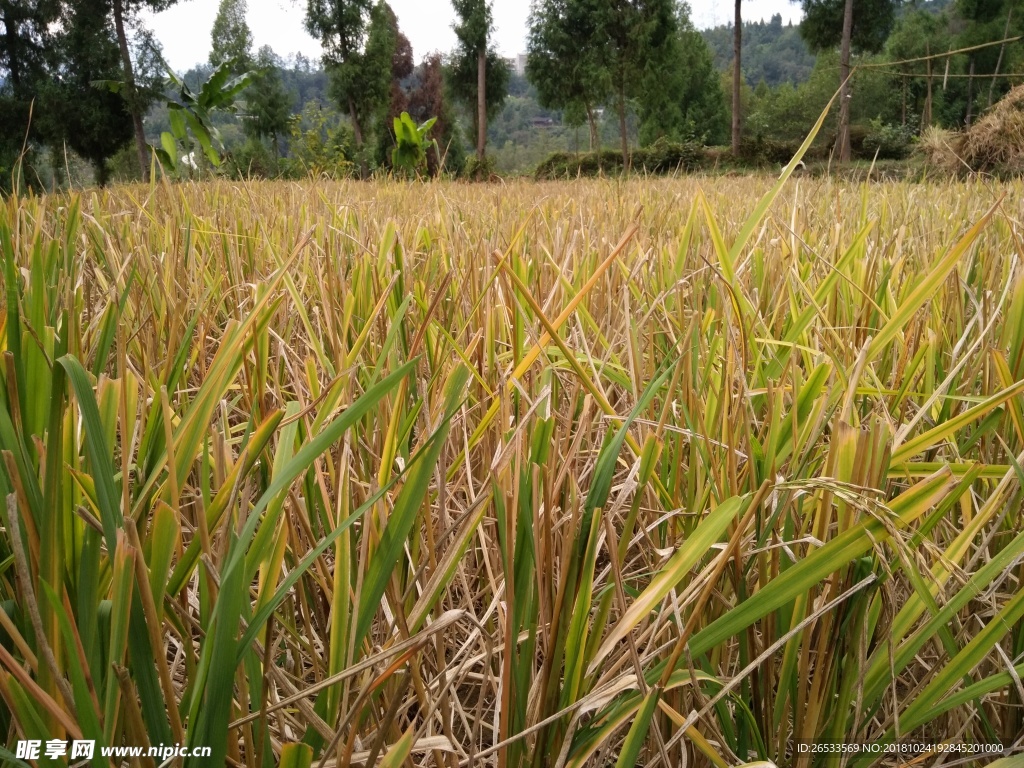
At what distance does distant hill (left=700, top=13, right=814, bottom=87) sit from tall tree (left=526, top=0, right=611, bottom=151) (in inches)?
1725

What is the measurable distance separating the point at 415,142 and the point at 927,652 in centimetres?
1013

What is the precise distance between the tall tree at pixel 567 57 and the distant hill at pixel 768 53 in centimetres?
4382

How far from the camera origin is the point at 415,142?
9.70 m

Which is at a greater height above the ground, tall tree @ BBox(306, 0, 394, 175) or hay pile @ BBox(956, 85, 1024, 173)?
tall tree @ BBox(306, 0, 394, 175)

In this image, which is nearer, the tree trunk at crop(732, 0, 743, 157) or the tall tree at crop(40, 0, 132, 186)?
the tree trunk at crop(732, 0, 743, 157)

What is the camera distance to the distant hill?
61.7 meters

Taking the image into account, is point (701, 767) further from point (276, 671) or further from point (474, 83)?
point (474, 83)

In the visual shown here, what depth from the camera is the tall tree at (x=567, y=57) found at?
1844cm

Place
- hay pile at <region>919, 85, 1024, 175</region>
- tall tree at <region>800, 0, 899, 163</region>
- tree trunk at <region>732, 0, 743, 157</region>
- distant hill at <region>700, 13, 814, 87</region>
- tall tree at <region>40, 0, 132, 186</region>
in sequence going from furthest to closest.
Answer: distant hill at <region>700, 13, 814, 87</region> < tall tree at <region>40, 0, 132, 186</region> < tall tree at <region>800, 0, 899, 163</region> < tree trunk at <region>732, 0, 743, 157</region> < hay pile at <region>919, 85, 1024, 175</region>

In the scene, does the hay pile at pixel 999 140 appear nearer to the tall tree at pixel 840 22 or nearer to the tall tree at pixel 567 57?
the tall tree at pixel 840 22

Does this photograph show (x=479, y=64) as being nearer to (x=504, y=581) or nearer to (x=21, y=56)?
(x=21, y=56)

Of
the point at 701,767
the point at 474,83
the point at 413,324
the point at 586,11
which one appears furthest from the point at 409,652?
the point at 474,83

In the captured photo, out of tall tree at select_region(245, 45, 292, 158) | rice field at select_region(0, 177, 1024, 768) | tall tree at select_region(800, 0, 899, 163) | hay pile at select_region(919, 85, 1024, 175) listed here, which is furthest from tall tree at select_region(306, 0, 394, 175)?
rice field at select_region(0, 177, 1024, 768)

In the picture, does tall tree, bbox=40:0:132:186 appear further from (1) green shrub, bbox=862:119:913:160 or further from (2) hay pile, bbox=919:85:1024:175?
(1) green shrub, bbox=862:119:913:160
